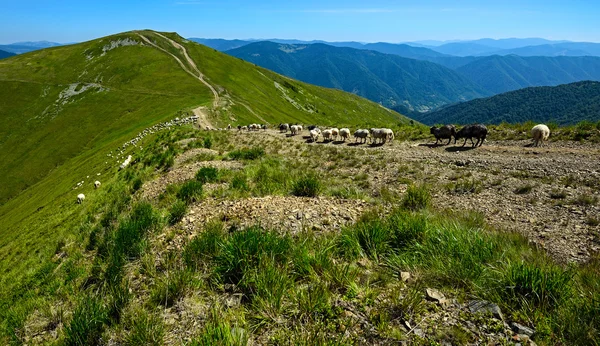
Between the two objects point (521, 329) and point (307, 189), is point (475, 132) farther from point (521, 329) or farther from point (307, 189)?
point (521, 329)

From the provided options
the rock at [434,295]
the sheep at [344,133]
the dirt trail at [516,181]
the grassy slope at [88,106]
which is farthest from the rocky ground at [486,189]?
the grassy slope at [88,106]

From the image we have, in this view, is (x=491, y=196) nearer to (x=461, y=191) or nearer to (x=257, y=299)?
(x=461, y=191)

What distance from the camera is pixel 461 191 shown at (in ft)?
48.9

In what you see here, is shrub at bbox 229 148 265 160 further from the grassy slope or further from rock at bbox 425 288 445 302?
the grassy slope

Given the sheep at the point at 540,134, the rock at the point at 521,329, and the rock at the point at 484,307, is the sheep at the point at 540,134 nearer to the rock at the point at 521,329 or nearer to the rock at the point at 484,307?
the rock at the point at 484,307

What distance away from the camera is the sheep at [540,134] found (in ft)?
72.1

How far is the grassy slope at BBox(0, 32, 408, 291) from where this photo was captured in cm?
5847

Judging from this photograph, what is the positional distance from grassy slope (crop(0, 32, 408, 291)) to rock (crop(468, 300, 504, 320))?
124ft

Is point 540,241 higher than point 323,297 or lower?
lower

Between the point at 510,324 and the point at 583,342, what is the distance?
88 cm

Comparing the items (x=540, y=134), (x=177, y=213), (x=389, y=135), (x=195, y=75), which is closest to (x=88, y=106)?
(x=195, y=75)

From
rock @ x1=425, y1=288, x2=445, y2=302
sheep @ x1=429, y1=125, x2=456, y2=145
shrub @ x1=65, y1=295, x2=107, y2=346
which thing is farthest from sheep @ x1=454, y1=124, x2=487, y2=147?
shrub @ x1=65, y1=295, x2=107, y2=346

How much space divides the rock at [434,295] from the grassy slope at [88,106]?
37234 mm

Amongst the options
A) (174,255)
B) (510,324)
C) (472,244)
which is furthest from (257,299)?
(472,244)
